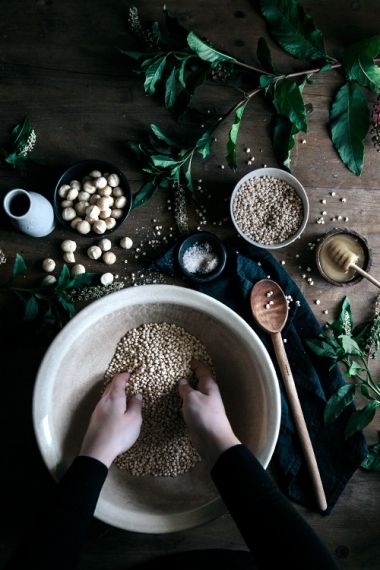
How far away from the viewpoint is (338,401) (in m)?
1.31

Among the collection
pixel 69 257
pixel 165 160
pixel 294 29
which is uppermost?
pixel 294 29

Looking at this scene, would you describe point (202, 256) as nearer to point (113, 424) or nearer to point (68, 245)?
point (68, 245)

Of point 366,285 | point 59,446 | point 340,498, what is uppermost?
point 366,285

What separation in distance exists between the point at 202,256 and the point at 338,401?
0.49 m

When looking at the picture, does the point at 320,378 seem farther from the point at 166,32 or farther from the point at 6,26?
the point at 6,26

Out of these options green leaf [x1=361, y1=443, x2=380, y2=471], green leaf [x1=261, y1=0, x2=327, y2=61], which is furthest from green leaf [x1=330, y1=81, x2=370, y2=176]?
green leaf [x1=361, y1=443, x2=380, y2=471]

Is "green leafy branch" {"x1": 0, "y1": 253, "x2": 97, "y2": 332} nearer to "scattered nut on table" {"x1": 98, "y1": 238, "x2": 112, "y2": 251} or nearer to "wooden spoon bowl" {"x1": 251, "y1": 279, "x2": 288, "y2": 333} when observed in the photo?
"scattered nut on table" {"x1": 98, "y1": 238, "x2": 112, "y2": 251}

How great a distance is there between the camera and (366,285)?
140 cm

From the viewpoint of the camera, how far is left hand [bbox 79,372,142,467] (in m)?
1.14

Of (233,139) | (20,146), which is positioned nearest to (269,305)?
(233,139)

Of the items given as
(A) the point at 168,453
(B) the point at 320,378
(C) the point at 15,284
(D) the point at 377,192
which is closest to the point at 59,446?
(A) the point at 168,453

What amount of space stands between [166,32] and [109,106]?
24cm

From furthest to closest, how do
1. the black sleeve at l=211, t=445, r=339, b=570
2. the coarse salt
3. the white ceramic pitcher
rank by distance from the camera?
the coarse salt, the white ceramic pitcher, the black sleeve at l=211, t=445, r=339, b=570

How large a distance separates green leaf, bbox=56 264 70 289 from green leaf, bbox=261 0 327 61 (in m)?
0.79
